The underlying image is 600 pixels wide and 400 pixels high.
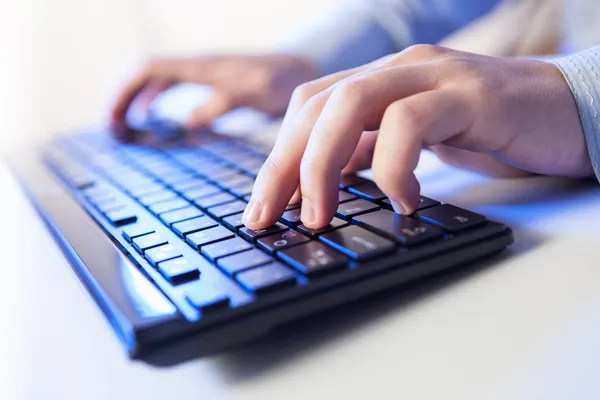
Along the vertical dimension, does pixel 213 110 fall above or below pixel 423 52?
below

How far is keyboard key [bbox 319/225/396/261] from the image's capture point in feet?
0.93

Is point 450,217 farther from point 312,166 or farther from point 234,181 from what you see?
point 234,181

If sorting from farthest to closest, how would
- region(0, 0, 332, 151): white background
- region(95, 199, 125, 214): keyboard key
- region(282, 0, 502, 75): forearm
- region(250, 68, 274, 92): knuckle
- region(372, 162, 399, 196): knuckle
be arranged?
region(0, 0, 332, 151): white background < region(282, 0, 502, 75): forearm < region(250, 68, 274, 92): knuckle < region(95, 199, 125, 214): keyboard key < region(372, 162, 399, 196): knuckle

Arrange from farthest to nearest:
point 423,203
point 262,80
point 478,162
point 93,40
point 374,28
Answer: point 93,40, point 374,28, point 262,80, point 478,162, point 423,203

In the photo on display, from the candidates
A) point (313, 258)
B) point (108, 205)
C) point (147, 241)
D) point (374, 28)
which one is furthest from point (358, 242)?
point (374, 28)

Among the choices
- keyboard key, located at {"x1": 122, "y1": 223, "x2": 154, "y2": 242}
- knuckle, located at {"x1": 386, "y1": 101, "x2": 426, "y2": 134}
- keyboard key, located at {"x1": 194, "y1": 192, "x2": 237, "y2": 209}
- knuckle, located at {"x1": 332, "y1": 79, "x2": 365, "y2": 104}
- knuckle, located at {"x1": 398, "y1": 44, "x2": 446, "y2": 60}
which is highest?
knuckle, located at {"x1": 398, "y1": 44, "x2": 446, "y2": 60}

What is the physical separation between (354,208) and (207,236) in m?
0.09

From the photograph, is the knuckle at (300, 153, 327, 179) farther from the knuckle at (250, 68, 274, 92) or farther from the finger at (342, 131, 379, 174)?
the knuckle at (250, 68, 274, 92)

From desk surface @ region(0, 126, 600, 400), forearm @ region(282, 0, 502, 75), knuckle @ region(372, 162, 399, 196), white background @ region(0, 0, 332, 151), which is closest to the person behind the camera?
desk surface @ region(0, 126, 600, 400)

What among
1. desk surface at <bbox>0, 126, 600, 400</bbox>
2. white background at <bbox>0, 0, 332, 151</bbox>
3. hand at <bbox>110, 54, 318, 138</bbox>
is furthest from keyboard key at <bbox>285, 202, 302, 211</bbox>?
white background at <bbox>0, 0, 332, 151</bbox>

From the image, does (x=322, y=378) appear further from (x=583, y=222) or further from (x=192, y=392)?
(x=583, y=222)

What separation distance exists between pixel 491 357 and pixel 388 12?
89cm

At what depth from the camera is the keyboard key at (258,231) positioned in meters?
0.33

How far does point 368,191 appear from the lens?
1.30 feet
